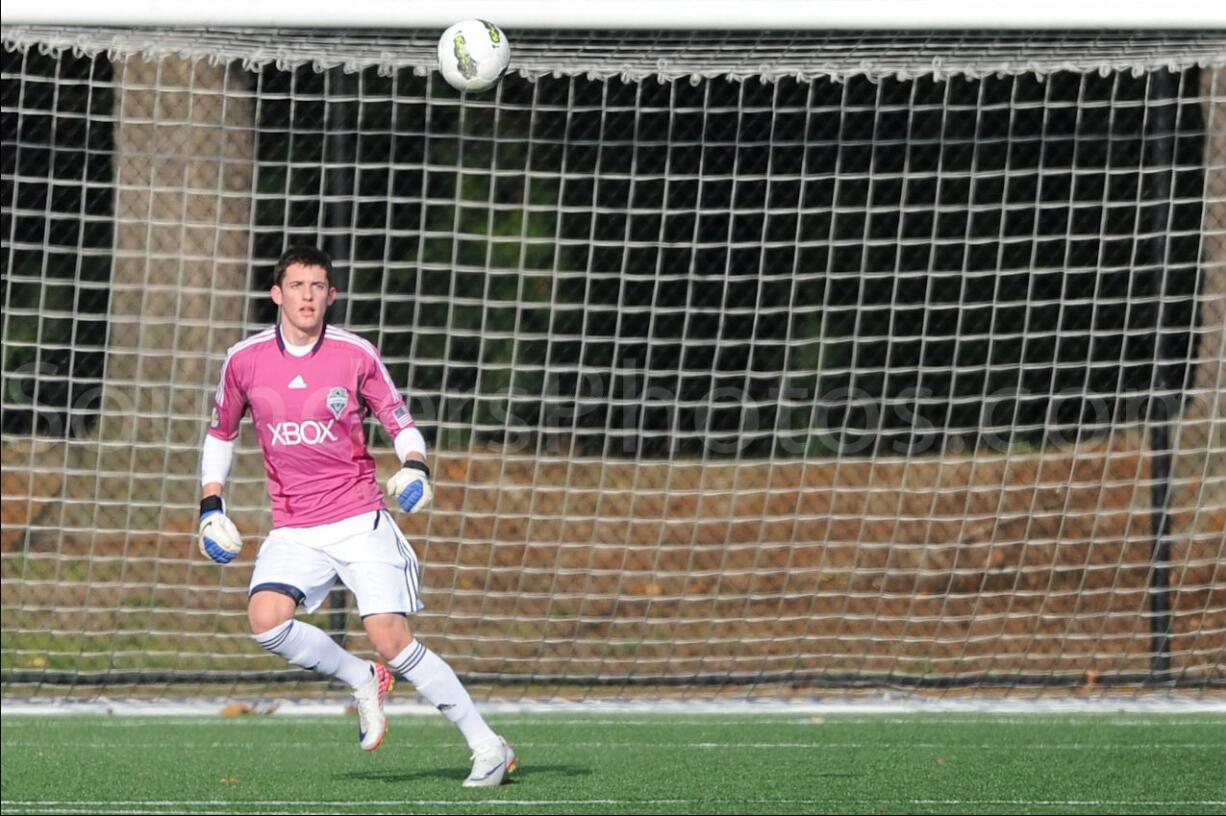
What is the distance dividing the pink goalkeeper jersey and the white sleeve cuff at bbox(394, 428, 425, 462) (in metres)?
0.03

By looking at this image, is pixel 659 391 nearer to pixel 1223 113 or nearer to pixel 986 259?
pixel 986 259

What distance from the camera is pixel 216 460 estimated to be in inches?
240

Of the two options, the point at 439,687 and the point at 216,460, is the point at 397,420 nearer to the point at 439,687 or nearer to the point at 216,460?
the point at 216,460

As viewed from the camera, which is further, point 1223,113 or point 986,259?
point 986,259

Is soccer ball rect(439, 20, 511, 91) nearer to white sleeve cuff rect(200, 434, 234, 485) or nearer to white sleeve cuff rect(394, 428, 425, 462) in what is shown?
white sleeve cuff rect(394, 428, 425, 462)

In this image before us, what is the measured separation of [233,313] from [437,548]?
5.84 ft

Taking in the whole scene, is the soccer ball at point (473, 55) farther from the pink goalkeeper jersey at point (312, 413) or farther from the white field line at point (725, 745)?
the white field line at point (725, 745)

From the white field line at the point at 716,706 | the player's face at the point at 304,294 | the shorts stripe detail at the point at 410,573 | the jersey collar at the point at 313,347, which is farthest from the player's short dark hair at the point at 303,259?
the white field line at the point at 716,706

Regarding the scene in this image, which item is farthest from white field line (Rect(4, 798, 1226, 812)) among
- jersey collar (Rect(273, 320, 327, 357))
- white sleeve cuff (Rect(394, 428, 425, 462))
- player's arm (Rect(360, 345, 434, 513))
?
jersey collar (Rect(273, 320, 327, 357))

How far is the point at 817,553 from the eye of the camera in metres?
10.5

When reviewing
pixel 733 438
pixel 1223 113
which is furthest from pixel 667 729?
pixel 1223 113

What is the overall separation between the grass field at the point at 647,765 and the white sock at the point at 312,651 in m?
0.42

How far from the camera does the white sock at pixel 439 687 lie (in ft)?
20.3

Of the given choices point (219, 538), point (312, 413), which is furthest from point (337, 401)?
point (219, 538)
